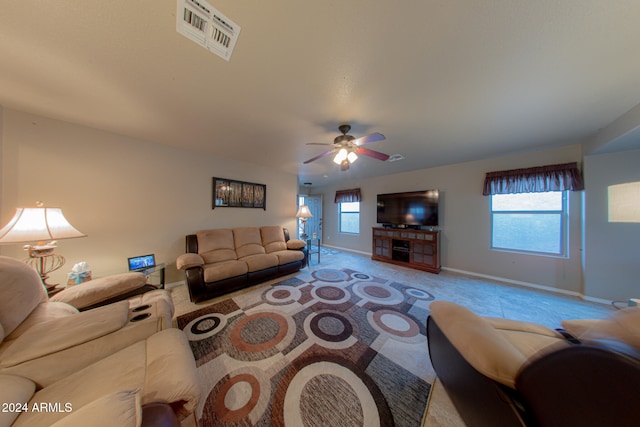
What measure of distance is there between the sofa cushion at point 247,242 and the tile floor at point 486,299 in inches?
25.7

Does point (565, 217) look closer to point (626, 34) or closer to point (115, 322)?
point (626, 34)

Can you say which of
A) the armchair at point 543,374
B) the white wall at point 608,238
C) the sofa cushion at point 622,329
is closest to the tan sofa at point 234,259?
the armchair at point 543,374

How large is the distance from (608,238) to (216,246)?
5673 mm

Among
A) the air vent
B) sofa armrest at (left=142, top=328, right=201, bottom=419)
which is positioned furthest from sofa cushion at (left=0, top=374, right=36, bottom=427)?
the air vent

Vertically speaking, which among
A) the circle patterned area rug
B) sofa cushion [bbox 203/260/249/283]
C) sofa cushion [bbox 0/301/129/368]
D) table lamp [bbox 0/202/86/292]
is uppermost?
table lamp [bbox 0/202/86/292]

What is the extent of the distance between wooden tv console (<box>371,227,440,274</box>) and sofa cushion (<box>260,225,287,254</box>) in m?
2.28

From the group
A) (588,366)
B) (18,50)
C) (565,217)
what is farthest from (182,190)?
(565,217)

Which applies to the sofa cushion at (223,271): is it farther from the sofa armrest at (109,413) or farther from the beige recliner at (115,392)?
the sofa armrest at (109,413)

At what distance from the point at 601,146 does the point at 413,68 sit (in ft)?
9.79

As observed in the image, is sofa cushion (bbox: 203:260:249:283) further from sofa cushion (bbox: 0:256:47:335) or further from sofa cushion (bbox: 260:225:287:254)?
sofa cushion (bbox: 0:256:47:335)

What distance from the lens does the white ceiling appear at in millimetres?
996

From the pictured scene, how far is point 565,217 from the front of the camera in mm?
2812

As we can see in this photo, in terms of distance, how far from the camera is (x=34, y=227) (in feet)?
A: 4.67

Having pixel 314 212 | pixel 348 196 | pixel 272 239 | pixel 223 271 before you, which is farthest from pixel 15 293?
pixel 314 212
